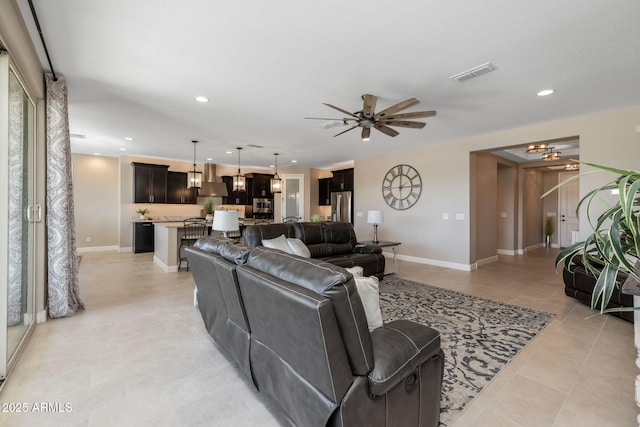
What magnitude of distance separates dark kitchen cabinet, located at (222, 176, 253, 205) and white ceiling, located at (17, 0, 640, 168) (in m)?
4.62

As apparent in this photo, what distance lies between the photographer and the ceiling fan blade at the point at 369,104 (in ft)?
10.3

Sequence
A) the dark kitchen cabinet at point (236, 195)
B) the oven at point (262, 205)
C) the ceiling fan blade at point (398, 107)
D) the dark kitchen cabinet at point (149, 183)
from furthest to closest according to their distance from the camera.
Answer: the oven at point (262, 205)
the dark kitchen cabinet at point (236, 195)
the dark kitchen cabinet at point (149, 183)
the ceiling fan blade at point (398, 107)

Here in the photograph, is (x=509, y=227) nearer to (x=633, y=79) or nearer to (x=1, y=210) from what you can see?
(x=633, y=79)

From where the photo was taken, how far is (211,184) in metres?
8.68

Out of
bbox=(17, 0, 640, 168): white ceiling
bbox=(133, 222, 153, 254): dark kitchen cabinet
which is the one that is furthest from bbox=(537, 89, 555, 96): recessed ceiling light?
bbox=(133, 222, 153, 254): dark kitchen cabinet

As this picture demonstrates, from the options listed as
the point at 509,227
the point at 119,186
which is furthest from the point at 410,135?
the point at 119,186

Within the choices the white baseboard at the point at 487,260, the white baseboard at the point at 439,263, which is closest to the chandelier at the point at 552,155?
the white baseboard at the point at 487,260

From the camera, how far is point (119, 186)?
26.3 ft

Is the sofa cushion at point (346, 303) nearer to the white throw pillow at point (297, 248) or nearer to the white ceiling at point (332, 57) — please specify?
the white ceiling at point (332, 57)

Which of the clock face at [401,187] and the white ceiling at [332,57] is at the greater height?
the white ceiling at [332,57]

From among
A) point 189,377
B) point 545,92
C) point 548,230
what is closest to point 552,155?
point 548,230

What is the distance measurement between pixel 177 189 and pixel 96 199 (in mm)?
1989

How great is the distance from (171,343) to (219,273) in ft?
3.94

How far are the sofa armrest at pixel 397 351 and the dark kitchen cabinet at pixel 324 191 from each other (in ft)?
28.0
